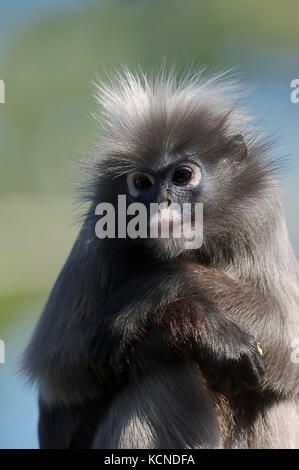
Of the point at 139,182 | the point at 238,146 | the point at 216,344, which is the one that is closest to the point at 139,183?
the point at 139,182

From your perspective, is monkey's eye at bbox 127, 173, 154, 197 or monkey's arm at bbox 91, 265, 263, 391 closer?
monkey's arm at bbox 91, 265, 263, 391

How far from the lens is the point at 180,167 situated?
25.9 feet

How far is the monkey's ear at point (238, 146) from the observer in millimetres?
8039

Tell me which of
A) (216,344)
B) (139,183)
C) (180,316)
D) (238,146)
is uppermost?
(238,146)

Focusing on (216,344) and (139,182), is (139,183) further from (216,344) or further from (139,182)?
(216,344)

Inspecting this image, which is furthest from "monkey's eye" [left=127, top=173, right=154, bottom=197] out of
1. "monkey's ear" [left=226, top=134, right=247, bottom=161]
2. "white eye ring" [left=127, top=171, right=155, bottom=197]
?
"monkey's ear" [left=226, top=134, right=247, bottom=161]

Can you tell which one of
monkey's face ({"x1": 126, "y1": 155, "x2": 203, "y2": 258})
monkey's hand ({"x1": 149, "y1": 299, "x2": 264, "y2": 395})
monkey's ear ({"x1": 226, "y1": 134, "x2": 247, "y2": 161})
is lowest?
monkey's hand ({"x1": 149, "y1": 299, "x2": 264, "y2": 395})

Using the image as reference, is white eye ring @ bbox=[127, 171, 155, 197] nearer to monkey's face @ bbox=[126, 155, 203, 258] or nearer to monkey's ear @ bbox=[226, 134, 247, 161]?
monkey's face @ bbox=[126, 155, 203, 258]

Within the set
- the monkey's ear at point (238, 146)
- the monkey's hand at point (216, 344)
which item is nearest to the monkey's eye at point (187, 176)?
the monkey's ear at point (238, 146)

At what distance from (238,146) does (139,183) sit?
0.67 meters

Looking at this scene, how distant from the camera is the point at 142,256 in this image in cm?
787

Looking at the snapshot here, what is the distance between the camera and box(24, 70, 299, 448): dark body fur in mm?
7371

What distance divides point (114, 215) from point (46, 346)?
0.89 m
